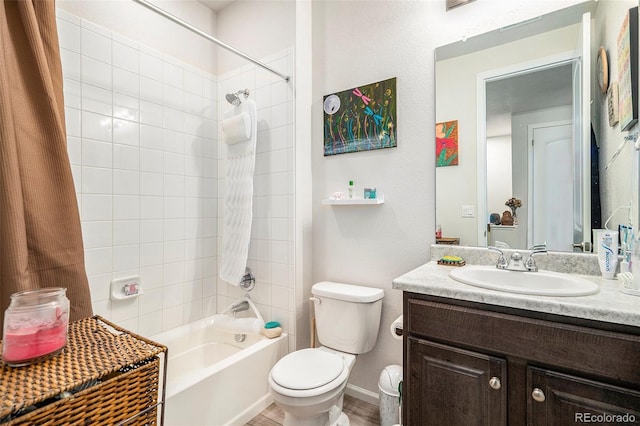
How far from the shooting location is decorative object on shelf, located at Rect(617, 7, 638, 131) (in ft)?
3.53

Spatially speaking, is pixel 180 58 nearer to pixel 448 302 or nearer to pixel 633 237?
pixel 448 302

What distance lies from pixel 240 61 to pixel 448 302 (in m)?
2.15

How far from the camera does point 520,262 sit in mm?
1376

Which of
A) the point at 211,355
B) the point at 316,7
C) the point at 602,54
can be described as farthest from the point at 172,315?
the point at 602,54

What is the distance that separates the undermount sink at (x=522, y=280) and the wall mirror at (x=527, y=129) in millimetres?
185

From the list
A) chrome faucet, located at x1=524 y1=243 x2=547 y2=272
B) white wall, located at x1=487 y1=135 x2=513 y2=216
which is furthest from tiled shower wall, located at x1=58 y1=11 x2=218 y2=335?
chrome faucet, located at x1=524 y1=243 x2=547 y2=272

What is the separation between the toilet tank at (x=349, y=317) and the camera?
1681 mm

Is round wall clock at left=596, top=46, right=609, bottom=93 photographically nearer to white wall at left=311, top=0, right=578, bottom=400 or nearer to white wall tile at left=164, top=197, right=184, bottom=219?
white wall at left=311, top=0, right=578, bottom=400

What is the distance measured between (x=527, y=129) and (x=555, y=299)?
848 millimetres

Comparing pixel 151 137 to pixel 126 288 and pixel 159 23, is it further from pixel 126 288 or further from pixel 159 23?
pixel 126 288

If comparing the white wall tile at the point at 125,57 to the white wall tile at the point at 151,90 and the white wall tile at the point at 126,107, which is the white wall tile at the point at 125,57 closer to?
the white wall tile at the point at 151,90

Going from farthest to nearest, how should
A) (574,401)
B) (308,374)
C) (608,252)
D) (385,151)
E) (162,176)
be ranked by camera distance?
1. (162,176)
2. (385,151)
3. (308,374)
4. (608,252)
5. (574,401)

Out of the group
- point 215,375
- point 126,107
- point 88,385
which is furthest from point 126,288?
point 88,385

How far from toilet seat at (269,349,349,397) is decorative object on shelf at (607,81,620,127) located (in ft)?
5.08
